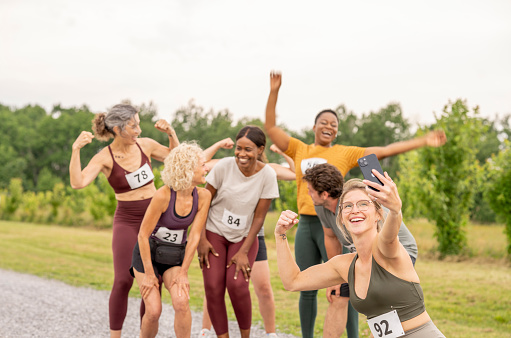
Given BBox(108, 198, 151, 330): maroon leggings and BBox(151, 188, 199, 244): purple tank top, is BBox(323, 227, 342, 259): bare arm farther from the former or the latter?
BBox(108, 198, 151, 330): maroon leggings

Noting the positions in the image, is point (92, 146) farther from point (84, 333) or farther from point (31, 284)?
point (84, 333)


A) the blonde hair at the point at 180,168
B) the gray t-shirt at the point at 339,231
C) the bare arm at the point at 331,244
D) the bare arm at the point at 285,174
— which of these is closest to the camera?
the gray t-shirt at the point at 339,231

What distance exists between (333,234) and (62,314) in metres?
4.52

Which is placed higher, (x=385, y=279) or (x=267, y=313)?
(x=385, y=279)

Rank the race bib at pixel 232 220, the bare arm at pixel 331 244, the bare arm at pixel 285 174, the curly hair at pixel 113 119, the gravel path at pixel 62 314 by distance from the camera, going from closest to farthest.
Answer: the bare arm at pixel 331 244 < the race bib at pixel 232 220 < the curly hair at pixel 113 119 < the bare arm at pixel 285 174 < the gravel path at pixel 62 314

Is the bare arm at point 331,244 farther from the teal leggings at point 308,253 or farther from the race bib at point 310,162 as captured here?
the race bib at point 310,162

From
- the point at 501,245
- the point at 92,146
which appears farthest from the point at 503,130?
the point at 92,146

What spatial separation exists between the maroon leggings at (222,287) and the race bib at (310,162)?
91 cm

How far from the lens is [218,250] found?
4418 mm

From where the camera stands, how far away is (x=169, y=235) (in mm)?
4152

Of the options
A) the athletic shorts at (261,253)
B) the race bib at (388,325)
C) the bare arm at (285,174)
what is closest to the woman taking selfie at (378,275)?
the race bib at (388,325)

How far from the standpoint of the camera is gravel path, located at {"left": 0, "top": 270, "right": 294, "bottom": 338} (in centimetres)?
604

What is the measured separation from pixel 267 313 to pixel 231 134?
139 ft

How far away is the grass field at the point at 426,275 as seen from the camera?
280 inches
